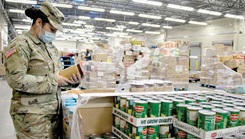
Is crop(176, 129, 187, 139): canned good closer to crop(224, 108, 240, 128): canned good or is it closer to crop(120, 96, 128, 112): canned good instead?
crop(224, 108, 240, 128): canned good

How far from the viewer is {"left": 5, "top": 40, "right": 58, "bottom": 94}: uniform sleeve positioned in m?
1.53

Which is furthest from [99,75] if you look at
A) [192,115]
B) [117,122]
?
[192,115]

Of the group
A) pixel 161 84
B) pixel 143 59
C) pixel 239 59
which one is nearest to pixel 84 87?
pixel 143 59

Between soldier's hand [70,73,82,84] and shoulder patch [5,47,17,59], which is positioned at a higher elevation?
shoulder patch [5,47,17,59]

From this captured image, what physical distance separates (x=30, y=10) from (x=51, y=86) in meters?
0.65

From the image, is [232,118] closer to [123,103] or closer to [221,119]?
[221,119]

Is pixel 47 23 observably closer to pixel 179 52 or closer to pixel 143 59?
pixel 143 59

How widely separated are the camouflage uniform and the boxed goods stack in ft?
11.8

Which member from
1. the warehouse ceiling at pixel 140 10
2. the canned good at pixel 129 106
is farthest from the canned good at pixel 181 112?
the warehouse ceiling at pixel 140 10

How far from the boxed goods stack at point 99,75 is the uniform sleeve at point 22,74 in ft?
12.2

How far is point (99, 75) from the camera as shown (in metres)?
5.46

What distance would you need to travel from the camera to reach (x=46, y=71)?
174 cm

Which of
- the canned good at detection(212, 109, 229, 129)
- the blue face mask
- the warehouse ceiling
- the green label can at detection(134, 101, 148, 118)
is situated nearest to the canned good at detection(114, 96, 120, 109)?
the green label can at detection(134, 101, 148, 118)

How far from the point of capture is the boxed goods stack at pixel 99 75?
213 inches
